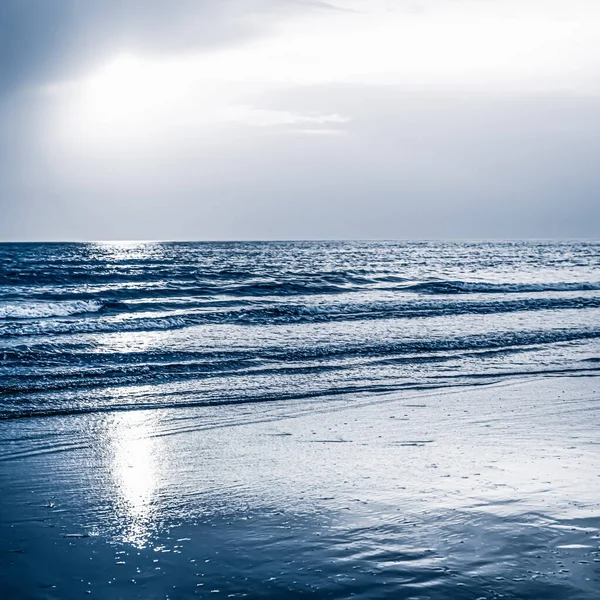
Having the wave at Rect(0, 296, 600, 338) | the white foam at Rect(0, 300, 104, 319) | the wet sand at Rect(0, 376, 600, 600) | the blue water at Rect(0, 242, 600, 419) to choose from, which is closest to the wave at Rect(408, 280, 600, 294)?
the blue water at Rect(0, 242, 600, 419)

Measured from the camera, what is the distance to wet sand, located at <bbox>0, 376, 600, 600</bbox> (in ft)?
13.1

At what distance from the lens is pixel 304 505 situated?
17.3ft

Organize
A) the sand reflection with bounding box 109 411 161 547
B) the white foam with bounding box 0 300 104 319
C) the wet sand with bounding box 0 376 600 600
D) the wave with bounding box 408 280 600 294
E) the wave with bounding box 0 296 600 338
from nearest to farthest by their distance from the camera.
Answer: the wet sand with bounding box 0 376 600 600
the sand reflection with bounding box 109 411 161 547
the wave with bounding box 0 296 600 338
the white foam with bounding box 0 300 104 319
the wave with bounding box 408 280 600 294

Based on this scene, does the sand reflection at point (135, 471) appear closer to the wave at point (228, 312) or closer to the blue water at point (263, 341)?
the blue water at point (263, 341)

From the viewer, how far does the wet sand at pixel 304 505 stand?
3982 mm

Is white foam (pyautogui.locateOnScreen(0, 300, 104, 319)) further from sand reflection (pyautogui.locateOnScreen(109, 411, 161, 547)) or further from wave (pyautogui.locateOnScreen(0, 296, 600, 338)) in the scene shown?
sand reflection (pyautogui.locateOnScreen(109, 411, 161, 547))

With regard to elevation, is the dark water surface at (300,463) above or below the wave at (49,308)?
below

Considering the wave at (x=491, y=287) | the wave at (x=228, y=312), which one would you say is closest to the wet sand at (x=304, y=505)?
the wave at (x=228, y=312)

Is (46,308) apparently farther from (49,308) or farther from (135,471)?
(135,471)

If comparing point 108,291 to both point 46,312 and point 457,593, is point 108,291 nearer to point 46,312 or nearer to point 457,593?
point 46,312

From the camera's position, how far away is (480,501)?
5250 millimetres

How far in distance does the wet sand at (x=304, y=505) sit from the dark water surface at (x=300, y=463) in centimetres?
2

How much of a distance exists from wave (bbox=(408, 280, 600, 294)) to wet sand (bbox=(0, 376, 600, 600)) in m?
22.9

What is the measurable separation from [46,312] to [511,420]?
17.8 m
